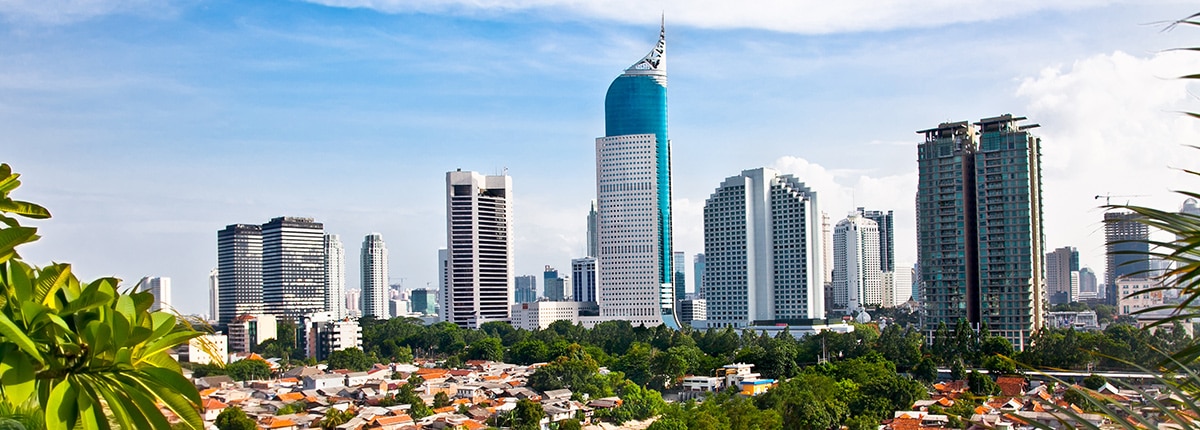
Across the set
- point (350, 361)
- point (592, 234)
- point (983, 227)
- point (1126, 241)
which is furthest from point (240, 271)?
point (1126, 241)

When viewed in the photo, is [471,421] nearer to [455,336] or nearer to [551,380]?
[551,380]

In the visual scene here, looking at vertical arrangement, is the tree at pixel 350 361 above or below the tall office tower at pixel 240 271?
below

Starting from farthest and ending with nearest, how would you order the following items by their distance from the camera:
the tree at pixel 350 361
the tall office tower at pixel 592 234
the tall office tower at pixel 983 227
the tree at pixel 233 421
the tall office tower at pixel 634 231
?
the tall office tower at pixel 592 234 → the tall office tower at pixel 634 231 → the tree at pixel 350 361 → the tall office tower at pixel 983 227 → the tree at pixel 233 421

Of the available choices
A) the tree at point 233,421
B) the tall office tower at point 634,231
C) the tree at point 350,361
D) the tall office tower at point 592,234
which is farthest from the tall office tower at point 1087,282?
the tree at point 233,421

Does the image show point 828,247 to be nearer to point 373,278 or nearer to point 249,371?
point 373,278

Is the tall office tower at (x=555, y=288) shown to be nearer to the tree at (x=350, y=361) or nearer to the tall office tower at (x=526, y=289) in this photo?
the tall office tower at (x=526, y=289)

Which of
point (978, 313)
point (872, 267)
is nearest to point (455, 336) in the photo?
point (978, 313)

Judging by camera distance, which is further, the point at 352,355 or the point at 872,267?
the point at 872,267
